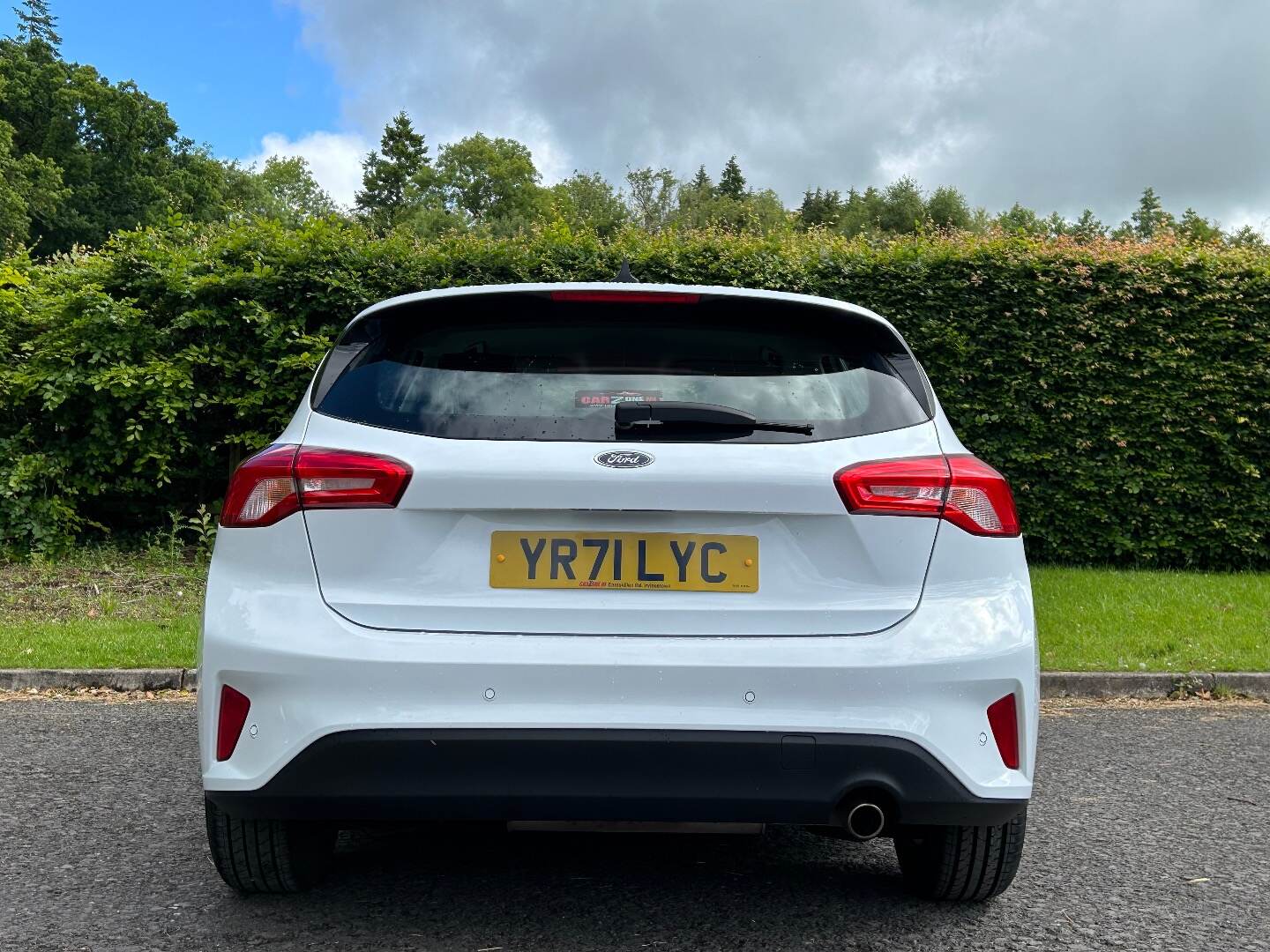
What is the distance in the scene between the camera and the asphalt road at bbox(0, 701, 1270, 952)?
2996mm

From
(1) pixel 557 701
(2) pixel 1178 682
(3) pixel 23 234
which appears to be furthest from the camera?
(3) pixel 23 234

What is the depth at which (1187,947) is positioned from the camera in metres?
2.99

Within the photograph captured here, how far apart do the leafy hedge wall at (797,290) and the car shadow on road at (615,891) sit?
6.94 meters

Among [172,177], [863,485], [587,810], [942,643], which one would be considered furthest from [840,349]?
[172,177]

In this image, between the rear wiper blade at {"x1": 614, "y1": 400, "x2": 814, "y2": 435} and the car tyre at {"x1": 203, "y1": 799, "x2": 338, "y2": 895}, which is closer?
the rear wiper blade at {"x1": 614, "y1": 400, "x2": 814, "y2": 435}

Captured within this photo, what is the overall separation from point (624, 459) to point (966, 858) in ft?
4.69

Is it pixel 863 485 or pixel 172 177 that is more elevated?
pixel 172 177

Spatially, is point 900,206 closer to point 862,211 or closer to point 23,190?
point 862,211

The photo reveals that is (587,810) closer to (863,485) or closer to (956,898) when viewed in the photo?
(863,485)

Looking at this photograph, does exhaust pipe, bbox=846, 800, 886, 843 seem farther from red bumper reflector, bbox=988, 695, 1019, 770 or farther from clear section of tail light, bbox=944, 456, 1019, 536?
clear section of tail light, bbox=944, 456, 1019, 536

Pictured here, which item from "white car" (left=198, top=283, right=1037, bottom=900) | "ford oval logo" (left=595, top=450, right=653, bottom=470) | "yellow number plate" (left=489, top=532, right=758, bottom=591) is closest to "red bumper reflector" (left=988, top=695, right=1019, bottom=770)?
"white car" (left=198, top=283, right=1037, bottom=900)

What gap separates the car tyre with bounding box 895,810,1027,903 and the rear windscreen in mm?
1075

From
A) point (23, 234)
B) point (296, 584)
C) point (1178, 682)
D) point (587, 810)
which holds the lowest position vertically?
point (1178, 682)

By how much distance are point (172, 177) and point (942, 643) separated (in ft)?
212
